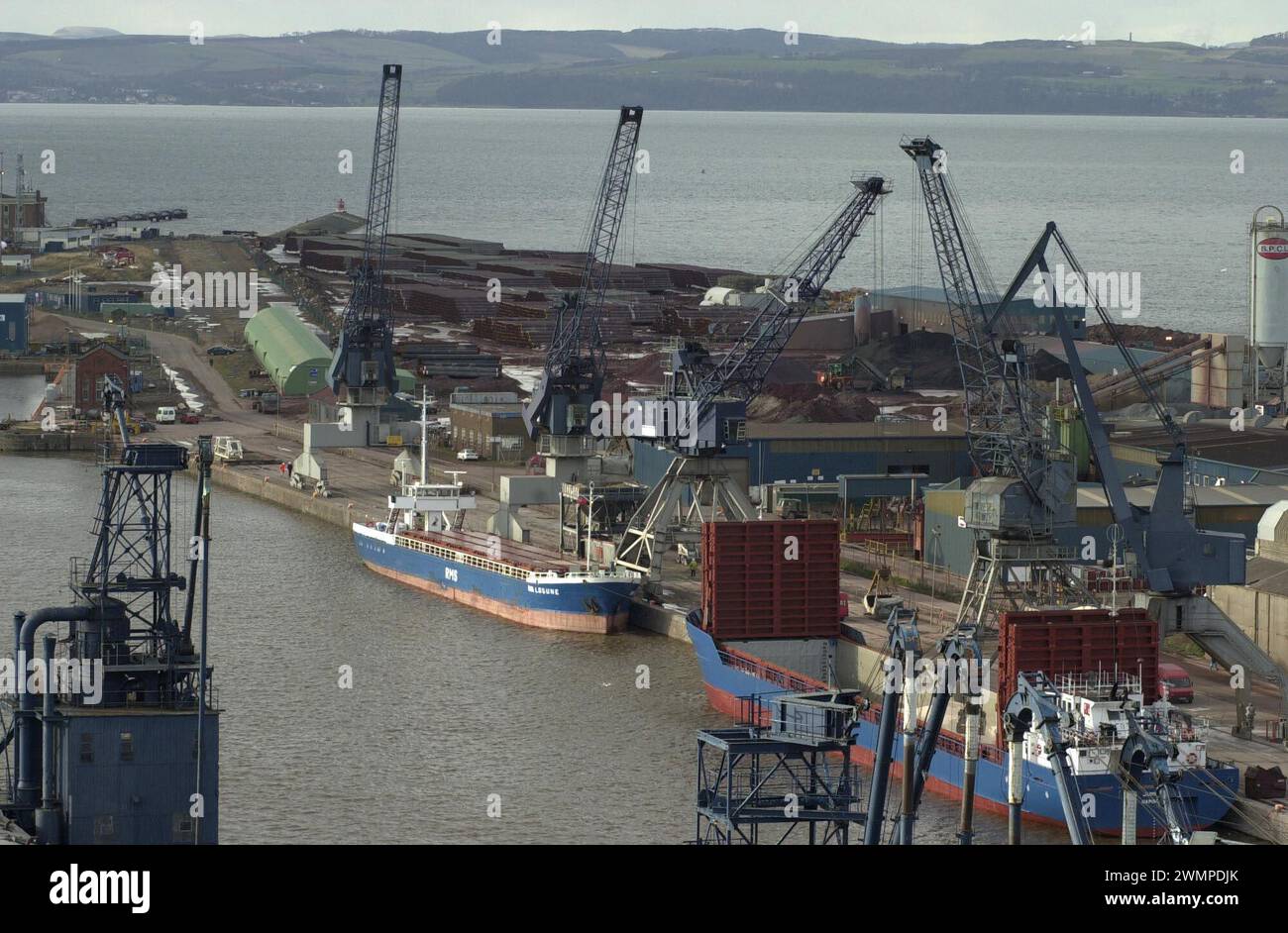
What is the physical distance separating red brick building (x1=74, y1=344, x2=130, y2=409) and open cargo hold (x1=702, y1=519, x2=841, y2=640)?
4266 centimetres

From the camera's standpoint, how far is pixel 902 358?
285ft

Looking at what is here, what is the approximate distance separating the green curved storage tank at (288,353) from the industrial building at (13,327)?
10097 mm

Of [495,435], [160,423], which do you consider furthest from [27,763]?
[160,423]

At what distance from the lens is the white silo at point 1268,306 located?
69.1 m

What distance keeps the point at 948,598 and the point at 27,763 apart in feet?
Result: 80.1

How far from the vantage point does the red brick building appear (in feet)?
265

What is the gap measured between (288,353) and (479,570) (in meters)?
36.7

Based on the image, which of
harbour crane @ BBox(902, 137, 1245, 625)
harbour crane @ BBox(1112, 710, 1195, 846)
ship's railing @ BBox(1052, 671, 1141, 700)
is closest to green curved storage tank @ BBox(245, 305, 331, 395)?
harbour crane @ BBox(902, 137, 1245, 625)

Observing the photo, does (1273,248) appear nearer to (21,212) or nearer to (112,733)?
(112,733)

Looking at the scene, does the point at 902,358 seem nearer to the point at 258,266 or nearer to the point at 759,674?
the point at 759,674

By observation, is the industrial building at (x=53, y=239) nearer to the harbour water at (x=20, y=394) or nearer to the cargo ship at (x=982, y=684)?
the harbour water at (x=20, y=394)

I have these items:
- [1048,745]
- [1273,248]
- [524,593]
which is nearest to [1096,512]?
[524,593]

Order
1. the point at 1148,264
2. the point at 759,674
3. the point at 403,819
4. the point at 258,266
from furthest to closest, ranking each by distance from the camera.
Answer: the point at 1148,264 < the point at 258,266 < the point at 759,674 < the point at 403,819

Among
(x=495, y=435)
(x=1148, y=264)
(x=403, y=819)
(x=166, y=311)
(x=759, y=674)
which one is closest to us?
(x=403, y=819)
